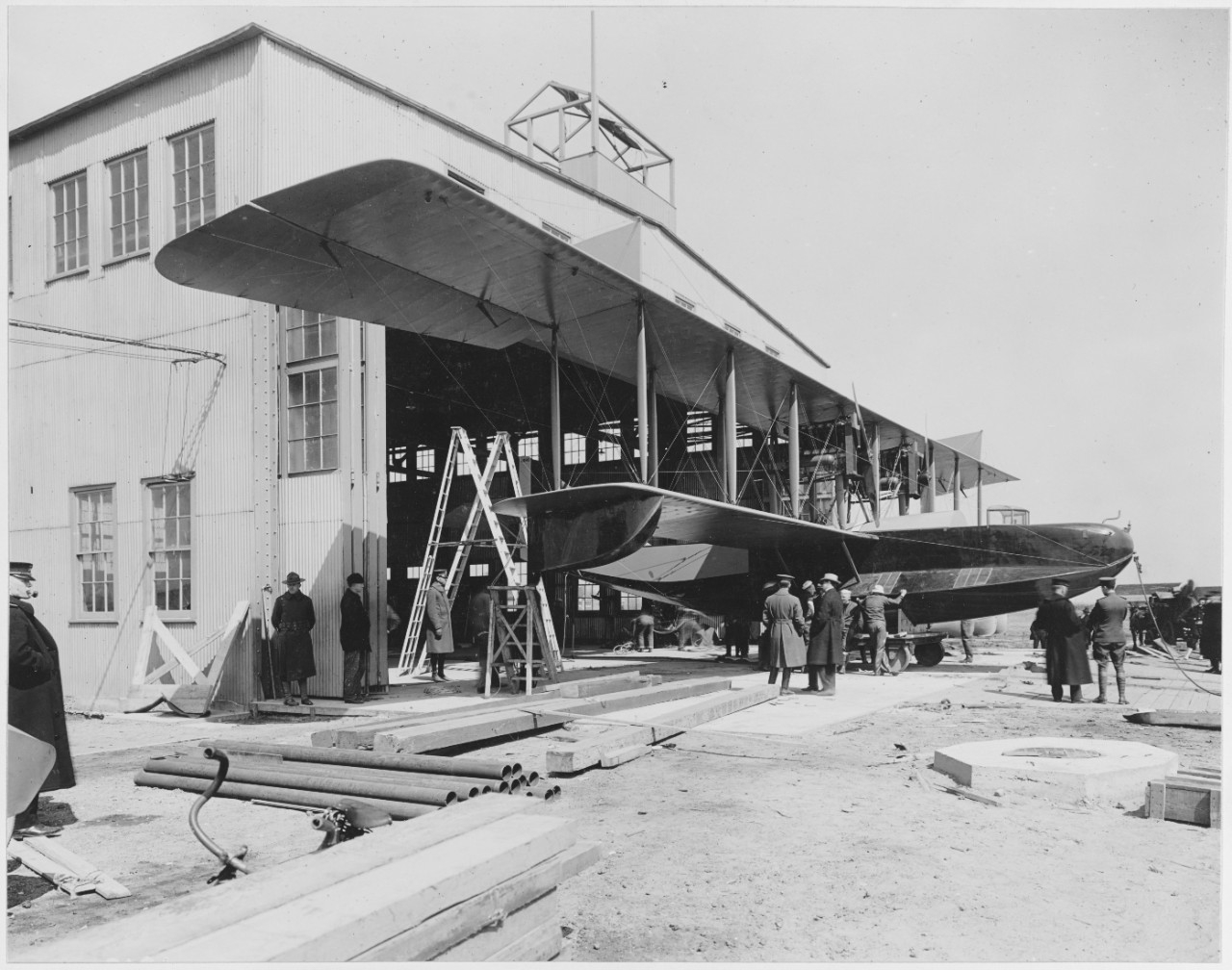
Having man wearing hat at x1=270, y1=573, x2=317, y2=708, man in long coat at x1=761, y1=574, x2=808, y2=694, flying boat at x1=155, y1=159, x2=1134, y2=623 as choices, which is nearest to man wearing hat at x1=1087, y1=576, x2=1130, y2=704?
man in long coat at x1=761, y1=574, x2=808, y2=694

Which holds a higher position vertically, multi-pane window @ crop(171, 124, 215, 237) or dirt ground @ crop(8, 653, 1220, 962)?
multi-pane window @ crop(171, 124, 215, 237)

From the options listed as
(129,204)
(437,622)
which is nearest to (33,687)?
(437,622)

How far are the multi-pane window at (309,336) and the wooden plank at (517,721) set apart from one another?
20.1 ft

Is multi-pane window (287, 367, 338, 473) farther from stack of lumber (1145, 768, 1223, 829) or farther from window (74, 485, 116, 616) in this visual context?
stack of lumber (1145, 768, 1223, 829)

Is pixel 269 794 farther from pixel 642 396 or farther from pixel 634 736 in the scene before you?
pixel 642 396

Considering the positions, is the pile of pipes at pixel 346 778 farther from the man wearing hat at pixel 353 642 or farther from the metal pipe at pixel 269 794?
the man wearing hat at pixel 353 642

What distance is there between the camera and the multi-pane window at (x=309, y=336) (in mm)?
13039

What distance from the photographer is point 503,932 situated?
10.8ft

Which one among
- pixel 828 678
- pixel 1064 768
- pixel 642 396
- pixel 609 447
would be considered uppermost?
pixel 609 447

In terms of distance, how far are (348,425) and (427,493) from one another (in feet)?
46.0

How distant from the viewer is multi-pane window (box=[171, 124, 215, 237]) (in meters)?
13.0

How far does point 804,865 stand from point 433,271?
854cm

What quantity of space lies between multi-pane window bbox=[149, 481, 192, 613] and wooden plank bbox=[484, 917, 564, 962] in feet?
36.4

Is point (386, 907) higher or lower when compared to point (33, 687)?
lower
